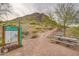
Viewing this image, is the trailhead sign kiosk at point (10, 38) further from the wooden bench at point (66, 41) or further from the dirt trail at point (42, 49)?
the wooden bench at point (66, 41)

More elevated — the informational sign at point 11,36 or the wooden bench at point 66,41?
the informational sign at point 11,36

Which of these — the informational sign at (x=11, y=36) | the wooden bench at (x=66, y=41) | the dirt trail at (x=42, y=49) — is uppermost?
the informational sign at (x=11, y=36)

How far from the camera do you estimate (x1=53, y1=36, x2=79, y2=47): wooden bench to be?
7.23 ft

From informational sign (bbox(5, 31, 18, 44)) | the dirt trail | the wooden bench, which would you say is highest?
informational sign (bbox(5, 31, 18, 44))

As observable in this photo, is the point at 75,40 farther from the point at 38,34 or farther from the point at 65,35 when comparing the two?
the point at 38,34

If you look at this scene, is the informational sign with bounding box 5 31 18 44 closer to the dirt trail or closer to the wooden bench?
the dirt trail

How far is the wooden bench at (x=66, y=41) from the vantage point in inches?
A: 86.7

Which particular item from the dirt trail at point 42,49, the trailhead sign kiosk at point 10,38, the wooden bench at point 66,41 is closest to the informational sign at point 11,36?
the trailhead sign kiosk at point 10,38

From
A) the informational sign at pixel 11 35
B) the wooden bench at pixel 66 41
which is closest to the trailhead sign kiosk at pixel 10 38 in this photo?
the informational sign at pixel 11 35

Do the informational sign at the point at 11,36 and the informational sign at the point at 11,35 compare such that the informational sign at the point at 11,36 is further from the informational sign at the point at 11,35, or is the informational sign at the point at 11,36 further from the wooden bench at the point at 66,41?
the wooden bench at the point at 66,41

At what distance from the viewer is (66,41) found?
2217 millimetres

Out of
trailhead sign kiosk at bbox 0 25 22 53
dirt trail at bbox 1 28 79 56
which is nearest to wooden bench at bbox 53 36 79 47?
dirt trail at bbox 1 28 79 56

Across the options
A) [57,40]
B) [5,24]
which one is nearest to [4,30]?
[5,24]

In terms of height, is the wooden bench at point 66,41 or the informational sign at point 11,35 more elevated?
the informational sign at point 11,35
